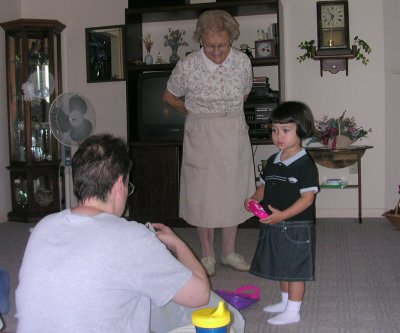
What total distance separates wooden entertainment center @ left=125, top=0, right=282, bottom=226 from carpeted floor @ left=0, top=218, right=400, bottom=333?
0.28 metres

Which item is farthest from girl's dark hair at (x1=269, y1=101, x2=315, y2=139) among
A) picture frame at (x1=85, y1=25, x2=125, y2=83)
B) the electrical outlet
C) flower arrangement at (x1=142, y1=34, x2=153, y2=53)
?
picture frame at (x1=85, y1=25, x2=125, y2=83)

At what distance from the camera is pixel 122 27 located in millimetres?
5371

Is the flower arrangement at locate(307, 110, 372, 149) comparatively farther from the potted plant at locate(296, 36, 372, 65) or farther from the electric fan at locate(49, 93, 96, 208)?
the electric fan at locate(49, 93, 96, 208)

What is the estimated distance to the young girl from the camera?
2205 mm

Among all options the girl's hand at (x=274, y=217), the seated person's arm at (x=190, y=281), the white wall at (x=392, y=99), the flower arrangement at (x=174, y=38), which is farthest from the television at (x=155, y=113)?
the seated person's arm at (x=190, y=281)

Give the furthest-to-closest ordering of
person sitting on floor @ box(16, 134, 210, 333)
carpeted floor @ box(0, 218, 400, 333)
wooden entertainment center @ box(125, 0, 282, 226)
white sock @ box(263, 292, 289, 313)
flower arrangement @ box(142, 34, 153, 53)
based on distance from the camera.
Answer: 1. flower arrangement @ box(142, 34, 153, 53)
2. wooden entertainment center @ box(125, 0, 282, 226)
3. white sock @ box(263, 292, 289, 313)
4. carpeted floor @ box(0, 218, 400, 333)
5. person sitting on floor @ box(16, 134, 210, 333)

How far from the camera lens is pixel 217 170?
3.12 m

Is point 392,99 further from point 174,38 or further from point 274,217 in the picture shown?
point 274,217

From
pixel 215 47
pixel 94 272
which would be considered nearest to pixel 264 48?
pixel 215 47

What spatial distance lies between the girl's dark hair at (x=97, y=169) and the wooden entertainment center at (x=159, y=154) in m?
3.31

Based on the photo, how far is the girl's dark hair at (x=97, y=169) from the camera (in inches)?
49.8

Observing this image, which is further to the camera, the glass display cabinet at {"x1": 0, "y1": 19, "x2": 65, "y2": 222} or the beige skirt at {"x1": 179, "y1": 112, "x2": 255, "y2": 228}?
the glass display cabinet at {"x1": 0, "y1": 19, "x2": 65, "y2": 222}

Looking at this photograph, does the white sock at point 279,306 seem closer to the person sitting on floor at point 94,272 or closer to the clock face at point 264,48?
the person sitting on floor at point 94,272

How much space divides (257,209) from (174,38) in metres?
3.24
